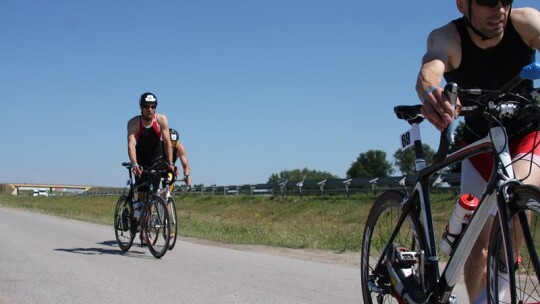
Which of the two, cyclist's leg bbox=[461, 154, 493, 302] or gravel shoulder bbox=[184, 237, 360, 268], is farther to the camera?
gravel shoulder bbox=[184, 237, 360, 268]

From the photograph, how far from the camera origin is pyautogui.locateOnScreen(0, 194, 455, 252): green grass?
1254cm

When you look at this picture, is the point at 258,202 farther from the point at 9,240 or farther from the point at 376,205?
the point at 376,205

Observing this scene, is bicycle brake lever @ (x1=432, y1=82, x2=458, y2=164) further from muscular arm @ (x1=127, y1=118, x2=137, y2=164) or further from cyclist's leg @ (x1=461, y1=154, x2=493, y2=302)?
muscular arm @ (x1=127, y1=118, x2=137, y2=164)

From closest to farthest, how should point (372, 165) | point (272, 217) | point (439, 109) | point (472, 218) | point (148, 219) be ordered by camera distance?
point (439, 109) → point (472, 218) → point (148, 219) → point (272, 217) → point (372, 165)

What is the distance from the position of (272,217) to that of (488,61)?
1364 inches

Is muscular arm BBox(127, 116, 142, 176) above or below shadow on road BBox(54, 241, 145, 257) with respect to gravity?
above

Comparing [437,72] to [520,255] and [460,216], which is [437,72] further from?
[520,255]

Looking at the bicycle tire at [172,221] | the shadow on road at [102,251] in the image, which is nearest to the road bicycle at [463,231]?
the bicycle tire at [172,221]

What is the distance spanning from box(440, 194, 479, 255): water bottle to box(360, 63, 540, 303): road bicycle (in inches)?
2.1

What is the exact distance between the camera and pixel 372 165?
5546 inches

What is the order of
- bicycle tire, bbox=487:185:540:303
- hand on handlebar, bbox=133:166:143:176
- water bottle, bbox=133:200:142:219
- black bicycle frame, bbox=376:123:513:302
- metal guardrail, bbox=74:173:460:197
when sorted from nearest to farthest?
bicycle tire, bbox=487:185:540:303 → black bicycle frame, bbox=376:123:513:302 → hand on handlebar, bbox=133:166:143:176 → water bottle, bbox=133:200:142:219 → metal guardrail, bbox=74:173:460:197

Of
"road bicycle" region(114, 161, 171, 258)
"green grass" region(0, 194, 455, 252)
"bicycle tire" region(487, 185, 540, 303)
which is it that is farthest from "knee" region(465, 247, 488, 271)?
"green grass" region(0, 194, 455, 252)

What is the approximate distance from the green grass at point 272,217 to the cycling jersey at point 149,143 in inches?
89.5

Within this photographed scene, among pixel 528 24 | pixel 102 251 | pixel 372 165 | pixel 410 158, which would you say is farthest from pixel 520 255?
pixel 372 165
